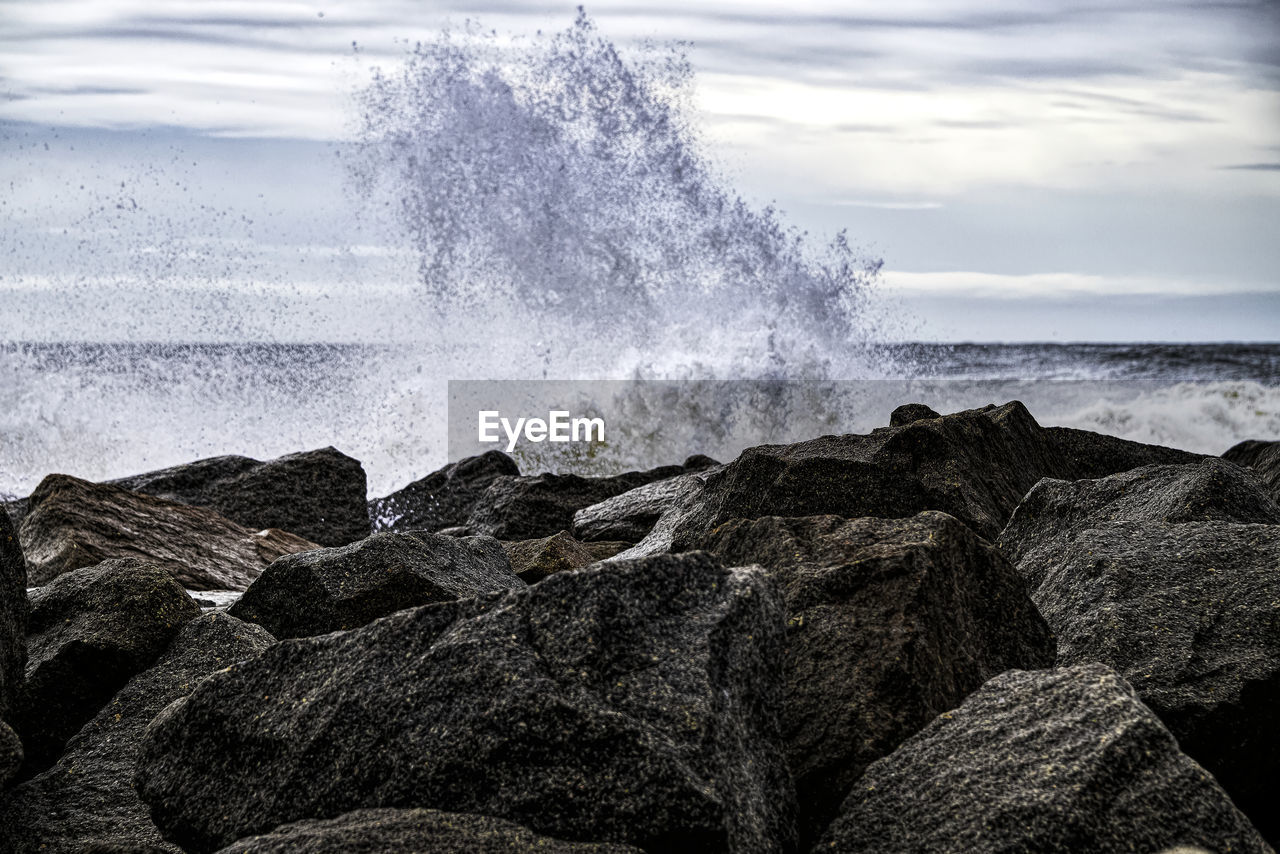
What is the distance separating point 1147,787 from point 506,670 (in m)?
0.91

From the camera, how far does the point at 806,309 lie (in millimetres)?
11180

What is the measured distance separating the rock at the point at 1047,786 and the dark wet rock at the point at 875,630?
0.46 ft

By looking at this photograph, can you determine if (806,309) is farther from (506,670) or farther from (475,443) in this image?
(506,670)

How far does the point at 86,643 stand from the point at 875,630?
173 cm

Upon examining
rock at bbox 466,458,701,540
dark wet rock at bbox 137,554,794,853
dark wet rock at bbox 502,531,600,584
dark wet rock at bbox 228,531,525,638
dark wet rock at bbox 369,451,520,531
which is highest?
dark wet rock at bbox 137,554,794,853

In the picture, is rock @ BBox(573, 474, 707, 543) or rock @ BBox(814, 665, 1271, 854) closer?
rock @ BBox(814, 665, 1271, 854)

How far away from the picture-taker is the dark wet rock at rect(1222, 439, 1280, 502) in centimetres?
401

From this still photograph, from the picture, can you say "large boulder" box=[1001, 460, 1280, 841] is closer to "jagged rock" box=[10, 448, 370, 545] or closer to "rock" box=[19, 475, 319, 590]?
"rock" box=[19, 475, 319, 590]

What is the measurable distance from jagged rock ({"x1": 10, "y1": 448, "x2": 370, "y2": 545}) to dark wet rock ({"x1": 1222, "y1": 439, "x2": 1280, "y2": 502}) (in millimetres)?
3972

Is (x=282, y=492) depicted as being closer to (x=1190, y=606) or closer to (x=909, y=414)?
(x=909, y=414)

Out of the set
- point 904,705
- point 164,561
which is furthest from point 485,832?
point 164,561

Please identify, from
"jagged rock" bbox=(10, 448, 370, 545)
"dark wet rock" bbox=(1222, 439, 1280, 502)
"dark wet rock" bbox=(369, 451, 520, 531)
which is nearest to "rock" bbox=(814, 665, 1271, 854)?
"dark wet rock" bbox=(1222, 439, 1280, 502)

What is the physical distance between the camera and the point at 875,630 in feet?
6.86

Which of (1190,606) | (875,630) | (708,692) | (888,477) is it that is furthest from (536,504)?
(708,692)
